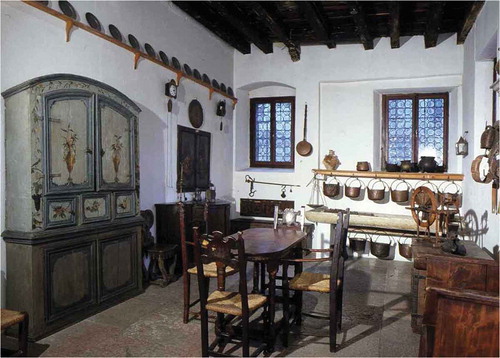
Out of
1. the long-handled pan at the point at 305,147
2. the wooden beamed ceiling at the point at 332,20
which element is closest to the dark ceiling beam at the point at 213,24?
the wooden beamed ceiling at the point at 332,20

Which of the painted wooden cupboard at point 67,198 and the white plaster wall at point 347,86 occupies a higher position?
the white plaster wall at point 347,86

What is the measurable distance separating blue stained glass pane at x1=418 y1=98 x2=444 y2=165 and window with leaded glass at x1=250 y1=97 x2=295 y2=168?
2.11 meters

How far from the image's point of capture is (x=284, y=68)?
6.84 metres

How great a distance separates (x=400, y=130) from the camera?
6477mm

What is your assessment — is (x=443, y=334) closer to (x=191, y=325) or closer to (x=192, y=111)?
(x=191, y=325)

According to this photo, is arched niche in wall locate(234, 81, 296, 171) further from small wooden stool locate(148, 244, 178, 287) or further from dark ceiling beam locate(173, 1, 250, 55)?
small wooden stool locate(148, 244, 178, 287)

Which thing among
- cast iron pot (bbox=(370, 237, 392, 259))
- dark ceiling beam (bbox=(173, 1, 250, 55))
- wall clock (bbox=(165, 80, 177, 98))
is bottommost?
cast iron pot (bbox=(370, 237, 392, 259))

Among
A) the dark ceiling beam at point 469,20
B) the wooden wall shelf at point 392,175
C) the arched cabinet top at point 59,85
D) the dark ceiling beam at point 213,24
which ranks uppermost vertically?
the dark ceiling beam at point 213,24

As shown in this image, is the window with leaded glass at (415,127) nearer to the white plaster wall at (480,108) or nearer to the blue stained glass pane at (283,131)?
the white plaster wall at (480,108)

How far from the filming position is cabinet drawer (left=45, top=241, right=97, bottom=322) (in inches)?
123

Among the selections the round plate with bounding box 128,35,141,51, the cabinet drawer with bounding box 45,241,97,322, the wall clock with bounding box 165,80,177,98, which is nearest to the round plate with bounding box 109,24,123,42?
the round plate with bounding box 128,35,141,51

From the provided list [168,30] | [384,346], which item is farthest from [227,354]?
[168,30]

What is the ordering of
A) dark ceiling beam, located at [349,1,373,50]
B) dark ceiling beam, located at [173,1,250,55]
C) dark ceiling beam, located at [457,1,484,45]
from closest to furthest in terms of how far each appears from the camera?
dark ceiling beam, located at [457,1,484,45]
dark ceiling beam, located at [349,1,373,50]
dark ceiling beam, located at [173,1,250,55]

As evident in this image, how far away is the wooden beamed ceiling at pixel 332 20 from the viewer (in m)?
5.05
